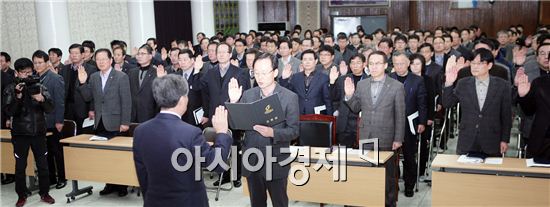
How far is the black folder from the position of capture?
332 cm

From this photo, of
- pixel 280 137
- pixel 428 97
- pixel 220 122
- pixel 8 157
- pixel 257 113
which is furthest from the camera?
pixel 8 157

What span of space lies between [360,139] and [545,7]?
1193 centimetres

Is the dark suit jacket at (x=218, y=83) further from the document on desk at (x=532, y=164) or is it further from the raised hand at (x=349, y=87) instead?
the document on desk at (x=532, y=164)

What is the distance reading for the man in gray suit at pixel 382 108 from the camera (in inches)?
177

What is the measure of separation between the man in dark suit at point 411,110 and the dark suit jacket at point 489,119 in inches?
24.4

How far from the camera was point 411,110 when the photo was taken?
5.16 m

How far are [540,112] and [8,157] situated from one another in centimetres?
514

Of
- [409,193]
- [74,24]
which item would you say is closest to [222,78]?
[409,193]

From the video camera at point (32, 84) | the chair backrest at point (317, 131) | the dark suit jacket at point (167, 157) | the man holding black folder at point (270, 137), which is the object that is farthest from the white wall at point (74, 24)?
the dark suit jacket at point (167, 157)

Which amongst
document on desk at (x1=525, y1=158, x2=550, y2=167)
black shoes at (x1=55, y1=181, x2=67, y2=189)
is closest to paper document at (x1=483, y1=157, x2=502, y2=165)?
document on desk at (x1=525, y1=158, x2=550, y2=167)

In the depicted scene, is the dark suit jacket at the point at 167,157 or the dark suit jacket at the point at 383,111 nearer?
the dark suit jacket at the point at 167,157

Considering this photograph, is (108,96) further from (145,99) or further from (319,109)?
(319,109)

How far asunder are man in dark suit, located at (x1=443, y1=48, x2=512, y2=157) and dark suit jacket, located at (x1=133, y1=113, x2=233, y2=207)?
251 centimetres

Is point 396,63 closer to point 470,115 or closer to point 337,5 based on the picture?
point 470,115
